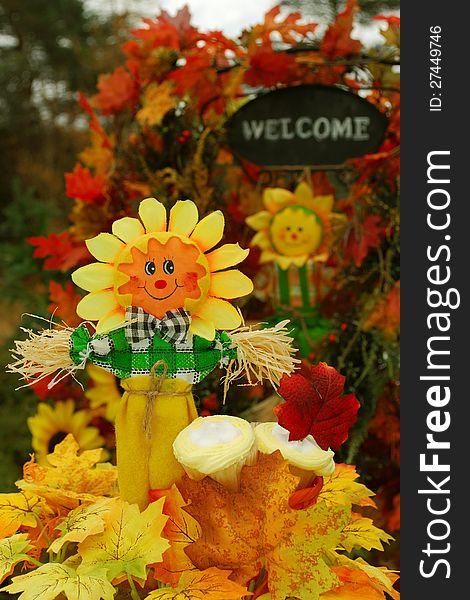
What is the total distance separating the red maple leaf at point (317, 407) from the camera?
0.61 m

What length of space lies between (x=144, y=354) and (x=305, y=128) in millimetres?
796

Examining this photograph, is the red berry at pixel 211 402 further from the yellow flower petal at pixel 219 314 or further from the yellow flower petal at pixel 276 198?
the yellow flower petal at pixel 219 314

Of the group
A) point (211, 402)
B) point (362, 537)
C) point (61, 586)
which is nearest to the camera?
point (61, 586)

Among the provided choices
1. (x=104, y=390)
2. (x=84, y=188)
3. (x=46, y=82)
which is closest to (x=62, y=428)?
(x=104, y=390)

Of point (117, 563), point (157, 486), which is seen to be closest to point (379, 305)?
point (157, 486)

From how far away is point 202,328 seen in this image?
2.23 ft

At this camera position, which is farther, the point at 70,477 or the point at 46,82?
the point at 46,82

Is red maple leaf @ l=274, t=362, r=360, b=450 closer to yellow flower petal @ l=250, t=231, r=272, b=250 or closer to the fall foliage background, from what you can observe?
the fall foliage background

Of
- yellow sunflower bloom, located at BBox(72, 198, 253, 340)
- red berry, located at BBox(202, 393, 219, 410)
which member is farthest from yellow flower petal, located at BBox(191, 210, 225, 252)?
red berry, located at BBox(202, 393, 219, 410)

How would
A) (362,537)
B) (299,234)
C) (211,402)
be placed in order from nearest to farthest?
1. (362,537)
2. (211,402)
3. (299,234)

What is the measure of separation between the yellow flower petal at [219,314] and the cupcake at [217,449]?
10cm

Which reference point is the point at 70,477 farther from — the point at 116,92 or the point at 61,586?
the point at 116,92

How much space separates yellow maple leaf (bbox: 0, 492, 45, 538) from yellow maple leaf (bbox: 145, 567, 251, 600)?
0.17m

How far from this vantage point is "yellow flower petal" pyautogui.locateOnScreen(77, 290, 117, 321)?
2.20 feet
